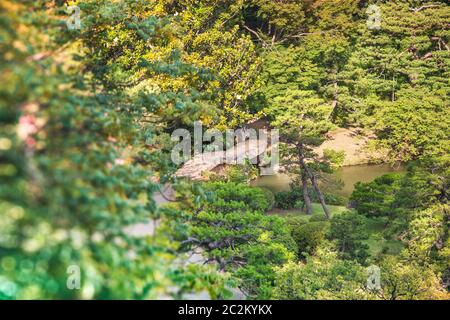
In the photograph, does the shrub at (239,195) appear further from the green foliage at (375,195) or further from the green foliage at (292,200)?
the green foliage at (292,200)

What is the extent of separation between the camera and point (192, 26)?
15062 millimetres

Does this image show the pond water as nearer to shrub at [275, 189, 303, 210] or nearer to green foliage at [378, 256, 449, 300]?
shrub at [275, 189, 303, 210]

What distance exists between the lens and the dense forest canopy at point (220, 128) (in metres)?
1.98

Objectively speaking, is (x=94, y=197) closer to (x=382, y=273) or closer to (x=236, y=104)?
(x=382, y=273)

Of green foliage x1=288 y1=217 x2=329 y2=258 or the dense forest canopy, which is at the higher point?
the dense forest canopy

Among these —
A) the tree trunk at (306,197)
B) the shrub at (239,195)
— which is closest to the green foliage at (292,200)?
the tree trunk at (306,197)

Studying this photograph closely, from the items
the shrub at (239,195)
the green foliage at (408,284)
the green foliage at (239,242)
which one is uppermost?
the shrub at (239,195)

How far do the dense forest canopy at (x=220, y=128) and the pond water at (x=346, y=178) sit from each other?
0.49 metres

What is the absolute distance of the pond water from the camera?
1518 centimetres

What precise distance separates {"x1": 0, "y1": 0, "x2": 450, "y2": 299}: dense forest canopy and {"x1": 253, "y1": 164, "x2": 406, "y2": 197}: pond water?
1.62 ft

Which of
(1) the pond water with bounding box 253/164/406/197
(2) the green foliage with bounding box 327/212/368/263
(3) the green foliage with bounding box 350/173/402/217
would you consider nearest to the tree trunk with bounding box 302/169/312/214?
(3) the green foliage with bounding box 350/173/402/217

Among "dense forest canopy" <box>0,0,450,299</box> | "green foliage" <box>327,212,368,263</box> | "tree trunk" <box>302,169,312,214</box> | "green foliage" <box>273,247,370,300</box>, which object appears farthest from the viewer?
"tree trunk" <box>302,169,312,214</box>
